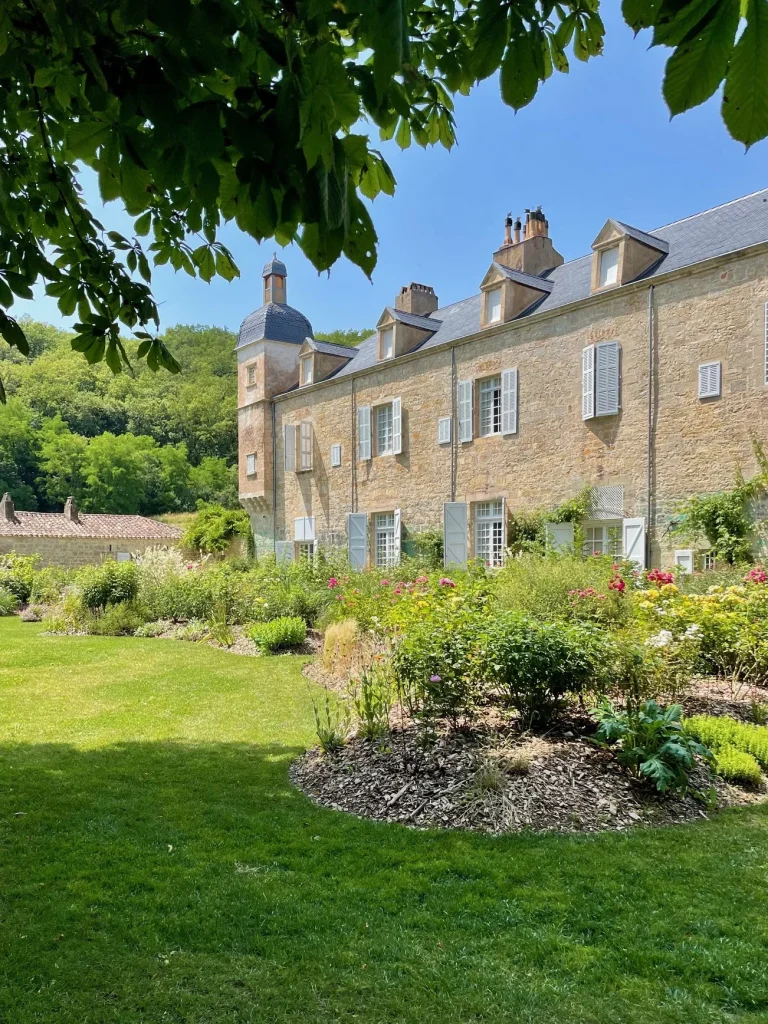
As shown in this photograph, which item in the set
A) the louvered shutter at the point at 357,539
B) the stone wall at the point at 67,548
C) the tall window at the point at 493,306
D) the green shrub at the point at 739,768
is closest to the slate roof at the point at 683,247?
the tall window at the point at 493,306

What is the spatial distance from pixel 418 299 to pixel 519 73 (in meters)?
19.3

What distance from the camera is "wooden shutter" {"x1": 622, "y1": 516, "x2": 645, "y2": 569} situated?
39.9 feet

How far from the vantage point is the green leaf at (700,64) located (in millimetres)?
1000

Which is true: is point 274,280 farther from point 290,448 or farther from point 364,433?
point 364,433

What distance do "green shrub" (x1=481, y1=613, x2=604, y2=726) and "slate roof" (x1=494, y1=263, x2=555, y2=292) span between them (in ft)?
Answer: 38.7

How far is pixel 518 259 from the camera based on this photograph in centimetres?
1691

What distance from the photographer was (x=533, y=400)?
14320 millimetres

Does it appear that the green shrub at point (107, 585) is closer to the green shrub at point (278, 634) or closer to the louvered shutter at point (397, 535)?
the green shrub at point (278, 634)

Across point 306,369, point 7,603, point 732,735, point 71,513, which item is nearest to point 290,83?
point 732,735

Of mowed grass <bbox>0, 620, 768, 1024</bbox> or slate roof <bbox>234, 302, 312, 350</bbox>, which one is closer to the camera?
mowed grass <bbox>0, 620, 768, 1024</bbox>

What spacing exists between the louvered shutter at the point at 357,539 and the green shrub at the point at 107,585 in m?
6.25

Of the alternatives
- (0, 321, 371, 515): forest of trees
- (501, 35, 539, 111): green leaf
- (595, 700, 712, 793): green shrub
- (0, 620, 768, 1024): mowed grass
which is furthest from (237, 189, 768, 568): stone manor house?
(0, 321, 371, 515): forest of trees

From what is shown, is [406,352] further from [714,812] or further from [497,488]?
[714,812]

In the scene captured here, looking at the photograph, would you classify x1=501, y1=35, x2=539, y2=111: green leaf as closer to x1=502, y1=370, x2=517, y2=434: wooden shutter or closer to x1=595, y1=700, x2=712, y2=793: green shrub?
x1=595, y1=700, x2=712, y2=793: green shrub
